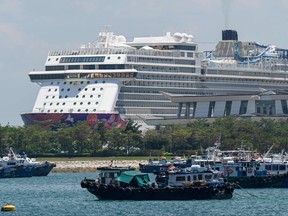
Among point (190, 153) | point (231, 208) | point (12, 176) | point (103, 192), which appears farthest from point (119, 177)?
point (190, 153)

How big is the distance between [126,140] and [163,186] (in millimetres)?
78365

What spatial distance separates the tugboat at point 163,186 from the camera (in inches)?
4373

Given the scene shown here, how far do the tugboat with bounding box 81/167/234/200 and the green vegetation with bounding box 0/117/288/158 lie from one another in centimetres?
7070

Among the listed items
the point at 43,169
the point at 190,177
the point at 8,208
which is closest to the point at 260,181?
the point at 190,177

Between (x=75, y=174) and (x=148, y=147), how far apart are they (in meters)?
26.7

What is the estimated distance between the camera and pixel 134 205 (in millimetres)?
107938

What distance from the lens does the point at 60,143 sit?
623ft

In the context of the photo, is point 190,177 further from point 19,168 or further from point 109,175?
point 19,168

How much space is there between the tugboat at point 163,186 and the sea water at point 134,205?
1.00 metres

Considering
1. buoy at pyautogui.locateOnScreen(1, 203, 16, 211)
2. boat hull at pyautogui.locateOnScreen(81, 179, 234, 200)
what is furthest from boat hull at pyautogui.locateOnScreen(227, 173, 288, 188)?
buoy at pyautogui.locateOnScreen(1, 203, 16, 211)

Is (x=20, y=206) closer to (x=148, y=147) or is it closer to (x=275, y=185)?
(x=275, y=185)

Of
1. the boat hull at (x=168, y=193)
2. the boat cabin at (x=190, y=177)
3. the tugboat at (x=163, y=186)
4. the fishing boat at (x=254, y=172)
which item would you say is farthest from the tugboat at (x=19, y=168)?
the boat hull at (x=168, y=193)

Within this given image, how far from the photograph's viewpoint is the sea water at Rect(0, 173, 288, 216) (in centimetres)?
10250

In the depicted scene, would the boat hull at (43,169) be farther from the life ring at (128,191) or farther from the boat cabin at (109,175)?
the life ring at (128,191)
